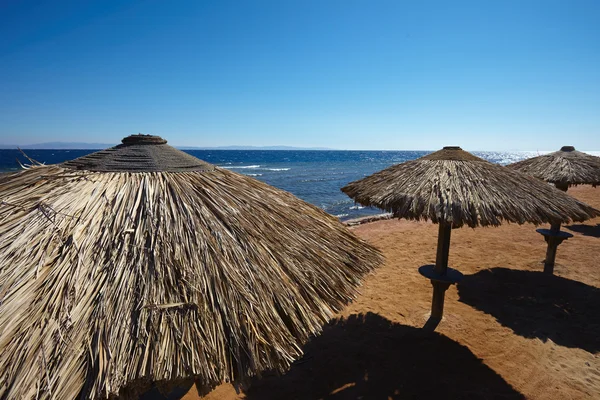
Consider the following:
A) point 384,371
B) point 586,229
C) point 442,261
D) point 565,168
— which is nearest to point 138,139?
point 384,371

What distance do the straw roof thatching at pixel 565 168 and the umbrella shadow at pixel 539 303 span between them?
2.54 meters

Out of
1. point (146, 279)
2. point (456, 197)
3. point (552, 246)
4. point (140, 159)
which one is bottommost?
point (552, 246)

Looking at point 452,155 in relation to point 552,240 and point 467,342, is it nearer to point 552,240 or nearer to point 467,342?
point 467,342

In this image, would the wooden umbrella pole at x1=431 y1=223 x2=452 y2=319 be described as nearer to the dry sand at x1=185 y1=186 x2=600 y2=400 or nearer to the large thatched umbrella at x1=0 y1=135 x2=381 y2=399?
the dry sand at x1=185 y1=186 x2=600 y2=400

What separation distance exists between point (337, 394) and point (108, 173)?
12.1 feet

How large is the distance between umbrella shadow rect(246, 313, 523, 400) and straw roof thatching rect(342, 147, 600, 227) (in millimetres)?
1989

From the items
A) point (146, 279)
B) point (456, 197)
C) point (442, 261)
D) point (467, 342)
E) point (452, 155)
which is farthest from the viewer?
point (452, 155)

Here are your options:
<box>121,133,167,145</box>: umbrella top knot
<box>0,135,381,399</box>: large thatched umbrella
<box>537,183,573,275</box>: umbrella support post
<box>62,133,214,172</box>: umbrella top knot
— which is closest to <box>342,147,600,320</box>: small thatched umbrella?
<box>0,135,381,399</box>: large thatched umbrella

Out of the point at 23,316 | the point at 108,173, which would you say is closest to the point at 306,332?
the point at 23,316

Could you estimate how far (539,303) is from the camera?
5.91 metres

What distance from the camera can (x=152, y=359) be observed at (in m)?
1.64

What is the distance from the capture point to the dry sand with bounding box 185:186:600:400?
400cm

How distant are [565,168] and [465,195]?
5811 millimetres

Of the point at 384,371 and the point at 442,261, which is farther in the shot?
the point at 442,261
